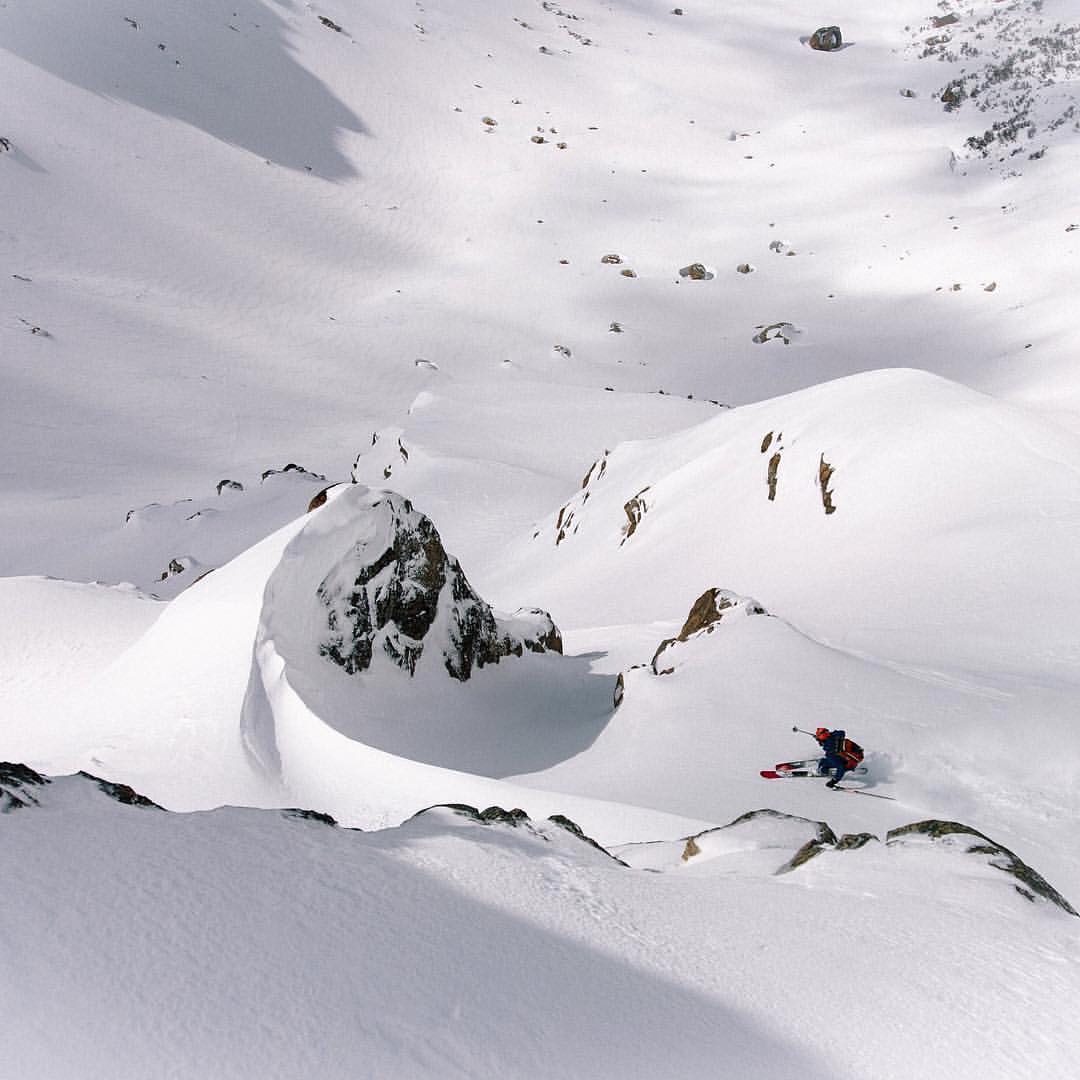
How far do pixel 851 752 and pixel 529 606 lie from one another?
359 inches

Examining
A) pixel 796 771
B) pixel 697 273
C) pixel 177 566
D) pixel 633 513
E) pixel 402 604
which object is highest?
pixel 697 273

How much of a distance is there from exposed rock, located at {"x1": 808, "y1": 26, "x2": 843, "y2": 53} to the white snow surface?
28.6 m

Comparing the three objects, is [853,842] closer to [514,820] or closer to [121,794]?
[514,820]

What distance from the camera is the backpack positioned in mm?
5449

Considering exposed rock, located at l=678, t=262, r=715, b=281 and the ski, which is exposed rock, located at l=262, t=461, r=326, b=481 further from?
exposed rock, located at l=678, t=262, r=715, b=281

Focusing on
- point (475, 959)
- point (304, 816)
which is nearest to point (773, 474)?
point (304, 816)

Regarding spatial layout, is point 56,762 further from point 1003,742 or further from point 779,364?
point 779,364

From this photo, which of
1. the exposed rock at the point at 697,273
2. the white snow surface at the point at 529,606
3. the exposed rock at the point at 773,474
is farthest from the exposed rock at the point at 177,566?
the exposed rock at the point at 697,273

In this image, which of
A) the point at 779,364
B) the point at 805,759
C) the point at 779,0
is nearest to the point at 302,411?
the point at 779,364

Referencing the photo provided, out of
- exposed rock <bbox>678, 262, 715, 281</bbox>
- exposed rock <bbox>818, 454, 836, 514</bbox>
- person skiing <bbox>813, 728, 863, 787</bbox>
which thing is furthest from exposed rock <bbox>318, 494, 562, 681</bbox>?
exposed rock <bbox>678, 262, 715, 281</bbox>

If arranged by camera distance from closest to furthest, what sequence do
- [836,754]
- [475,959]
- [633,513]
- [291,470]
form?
1. [475,959]
2. [836,754]
3. [633,513]
4. [291,470]

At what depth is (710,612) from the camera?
8297 mm

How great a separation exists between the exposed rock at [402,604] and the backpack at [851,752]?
4138 millimetres

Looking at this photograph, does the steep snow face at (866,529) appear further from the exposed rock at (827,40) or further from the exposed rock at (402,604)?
the exposed rock at (827,40)
